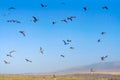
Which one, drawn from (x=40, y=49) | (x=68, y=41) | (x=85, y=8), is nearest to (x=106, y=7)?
(x=85, y=8)

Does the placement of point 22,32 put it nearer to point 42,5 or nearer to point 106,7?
point 42,5

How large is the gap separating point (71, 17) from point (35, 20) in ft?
22.9

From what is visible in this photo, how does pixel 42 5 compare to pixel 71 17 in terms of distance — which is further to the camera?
pixel 71 17

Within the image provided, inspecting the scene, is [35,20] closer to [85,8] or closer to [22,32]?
[22,32]

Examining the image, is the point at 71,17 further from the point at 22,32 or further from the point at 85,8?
the point at 22,32

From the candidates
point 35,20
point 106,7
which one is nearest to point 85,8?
point 106,7

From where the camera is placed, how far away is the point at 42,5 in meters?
60.4

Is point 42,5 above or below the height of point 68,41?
above

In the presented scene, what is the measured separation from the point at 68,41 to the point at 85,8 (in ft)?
20.4

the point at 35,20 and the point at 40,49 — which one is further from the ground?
the point at 35,20

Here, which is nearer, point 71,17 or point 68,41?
point 68,41

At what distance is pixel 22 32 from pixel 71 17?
9.24 m

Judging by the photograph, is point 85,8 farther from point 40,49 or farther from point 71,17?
point 40,49

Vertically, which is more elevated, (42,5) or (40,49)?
(42,5)
